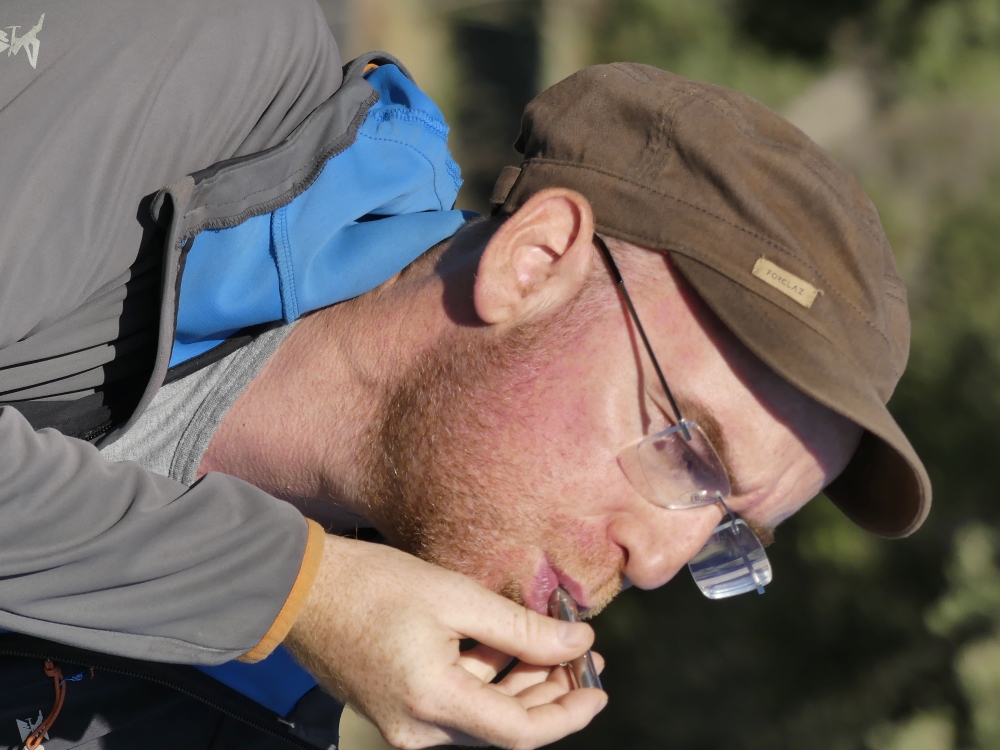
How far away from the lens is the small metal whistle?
1.84m

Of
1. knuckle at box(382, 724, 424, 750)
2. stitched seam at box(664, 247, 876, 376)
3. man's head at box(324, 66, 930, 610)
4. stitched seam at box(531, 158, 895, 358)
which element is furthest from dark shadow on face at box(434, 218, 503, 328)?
knuckle at box(382, 724, 424, 750)

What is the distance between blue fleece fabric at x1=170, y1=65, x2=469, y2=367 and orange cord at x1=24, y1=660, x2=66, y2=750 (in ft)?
2.44

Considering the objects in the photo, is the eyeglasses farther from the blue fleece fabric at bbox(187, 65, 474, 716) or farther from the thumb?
the blue fleece fabric at bbox(187, 65, 474, 716)

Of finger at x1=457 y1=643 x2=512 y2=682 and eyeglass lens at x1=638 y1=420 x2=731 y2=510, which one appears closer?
finger at x1=457 y1=643 x2=512 y2=682

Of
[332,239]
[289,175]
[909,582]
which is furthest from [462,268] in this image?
[909,582]

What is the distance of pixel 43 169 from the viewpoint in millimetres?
1746

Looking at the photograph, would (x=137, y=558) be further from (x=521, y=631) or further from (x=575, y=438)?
(x=575, y=438)

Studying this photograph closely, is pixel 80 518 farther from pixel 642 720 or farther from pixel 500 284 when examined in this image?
pixel 642 720

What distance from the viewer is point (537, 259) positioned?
82.3 inches

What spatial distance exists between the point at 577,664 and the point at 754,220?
38.5 inches

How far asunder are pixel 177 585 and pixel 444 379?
0.73 meters

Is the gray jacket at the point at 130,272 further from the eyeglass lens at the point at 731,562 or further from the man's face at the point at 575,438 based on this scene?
the eyeglass lens at the point at 731,562

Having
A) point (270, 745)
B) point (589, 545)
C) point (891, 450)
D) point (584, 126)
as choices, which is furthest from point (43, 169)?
point (891, 450)

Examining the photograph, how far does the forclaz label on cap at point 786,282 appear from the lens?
6.31ft
